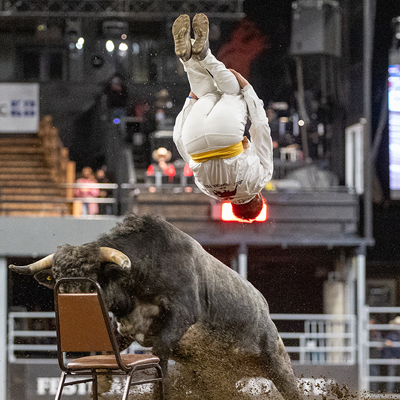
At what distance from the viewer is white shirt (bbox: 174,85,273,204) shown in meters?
3.52

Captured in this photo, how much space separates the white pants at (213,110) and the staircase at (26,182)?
502 cm

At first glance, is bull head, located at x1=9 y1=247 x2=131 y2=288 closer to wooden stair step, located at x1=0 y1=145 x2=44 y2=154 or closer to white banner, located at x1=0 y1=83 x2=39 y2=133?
white banner, located at x1=0 y1=83 x2=39 y2=133

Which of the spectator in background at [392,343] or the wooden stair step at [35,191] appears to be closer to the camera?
the spectator in background at [392,343]

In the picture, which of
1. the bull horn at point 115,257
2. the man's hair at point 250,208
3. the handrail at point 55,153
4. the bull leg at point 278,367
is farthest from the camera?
the handrail at point 55,153

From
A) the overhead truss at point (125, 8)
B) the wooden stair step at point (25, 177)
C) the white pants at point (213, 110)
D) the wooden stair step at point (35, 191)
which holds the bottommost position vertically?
the wooden stair step at point (35, 191)

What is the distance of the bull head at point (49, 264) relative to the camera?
3264 millimetres

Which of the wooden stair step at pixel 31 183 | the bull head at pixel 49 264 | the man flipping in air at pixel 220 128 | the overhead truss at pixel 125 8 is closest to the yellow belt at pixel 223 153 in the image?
the man flipping in air at pixel 220 128

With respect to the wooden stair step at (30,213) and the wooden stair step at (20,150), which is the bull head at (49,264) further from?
the wooden stair step at (20,150)

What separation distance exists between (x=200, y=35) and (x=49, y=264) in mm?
1426

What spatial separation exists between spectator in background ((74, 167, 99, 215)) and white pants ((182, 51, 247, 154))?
413cm

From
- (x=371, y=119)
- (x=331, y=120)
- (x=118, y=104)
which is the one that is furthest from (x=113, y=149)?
(x=371, y=119)

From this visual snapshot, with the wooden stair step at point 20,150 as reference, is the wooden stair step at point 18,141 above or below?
above

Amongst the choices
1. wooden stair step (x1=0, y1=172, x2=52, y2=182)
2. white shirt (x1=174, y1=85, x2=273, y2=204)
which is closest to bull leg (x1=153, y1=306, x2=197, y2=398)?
white shirt (x1=174, y1=85, x2=273, y2=204)

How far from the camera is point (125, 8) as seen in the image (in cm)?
813
